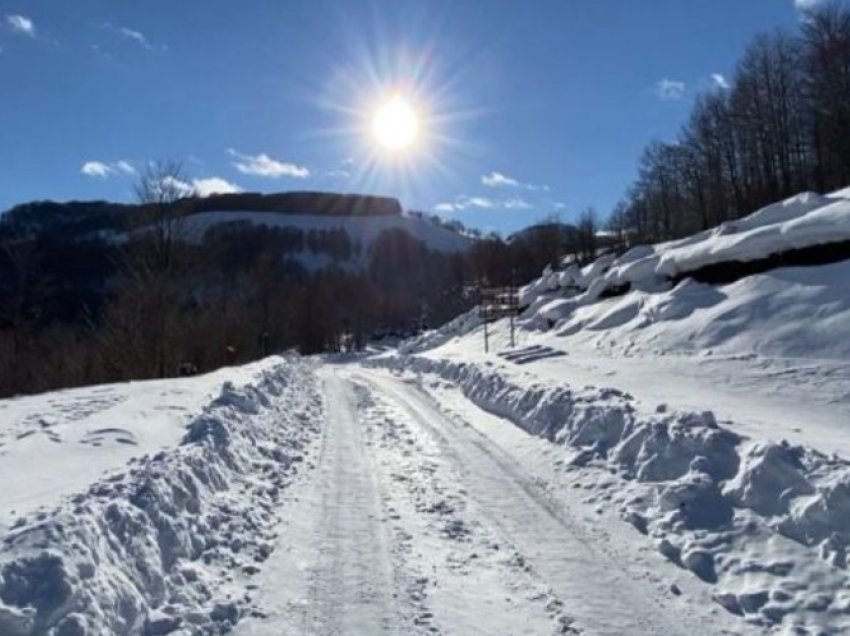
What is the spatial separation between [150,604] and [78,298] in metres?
105

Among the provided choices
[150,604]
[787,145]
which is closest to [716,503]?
[150,604]

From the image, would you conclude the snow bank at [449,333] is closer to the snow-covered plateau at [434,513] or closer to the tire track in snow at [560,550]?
the snow-covered plateau at [434,513]

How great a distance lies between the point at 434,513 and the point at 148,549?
326cm

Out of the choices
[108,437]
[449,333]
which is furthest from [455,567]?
[449,333]

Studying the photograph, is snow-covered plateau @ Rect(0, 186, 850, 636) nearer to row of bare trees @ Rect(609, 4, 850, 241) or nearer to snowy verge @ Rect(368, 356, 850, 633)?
snowy verge @ Rect(368, 356, 850, 633)

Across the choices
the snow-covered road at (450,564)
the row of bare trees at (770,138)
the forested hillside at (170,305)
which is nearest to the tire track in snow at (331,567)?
the snow-covered road at (450,564)

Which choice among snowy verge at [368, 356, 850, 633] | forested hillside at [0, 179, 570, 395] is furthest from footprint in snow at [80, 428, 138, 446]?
forested hillside at [0, 179, 570, 395]

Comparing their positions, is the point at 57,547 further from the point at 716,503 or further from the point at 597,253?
the point at 597,253

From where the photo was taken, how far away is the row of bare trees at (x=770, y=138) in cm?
5425

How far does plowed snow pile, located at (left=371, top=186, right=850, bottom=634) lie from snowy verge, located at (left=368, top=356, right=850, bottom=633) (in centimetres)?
2

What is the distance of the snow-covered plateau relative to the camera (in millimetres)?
5363

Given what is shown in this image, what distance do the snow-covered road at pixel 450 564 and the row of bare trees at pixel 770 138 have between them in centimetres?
5141

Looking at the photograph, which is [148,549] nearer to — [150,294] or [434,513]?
[434,513]

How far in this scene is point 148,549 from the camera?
604cm
